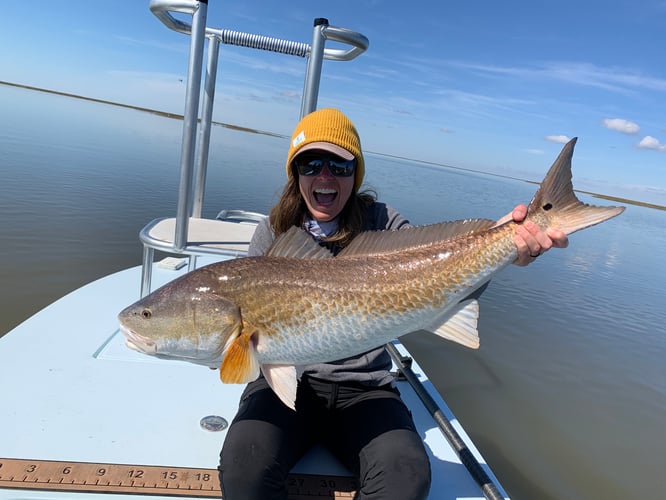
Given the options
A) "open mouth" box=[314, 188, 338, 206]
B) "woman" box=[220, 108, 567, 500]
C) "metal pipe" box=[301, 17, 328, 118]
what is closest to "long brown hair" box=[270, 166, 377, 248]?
"woman" box=[220, 108, 567, 500]

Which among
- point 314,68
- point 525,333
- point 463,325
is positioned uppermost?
point 314,68

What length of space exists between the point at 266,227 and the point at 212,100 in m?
3.43

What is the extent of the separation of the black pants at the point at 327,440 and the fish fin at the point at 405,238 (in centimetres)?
97

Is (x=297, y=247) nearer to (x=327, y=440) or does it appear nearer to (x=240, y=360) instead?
(x=240, y=360)

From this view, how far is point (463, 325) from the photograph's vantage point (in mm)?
2568

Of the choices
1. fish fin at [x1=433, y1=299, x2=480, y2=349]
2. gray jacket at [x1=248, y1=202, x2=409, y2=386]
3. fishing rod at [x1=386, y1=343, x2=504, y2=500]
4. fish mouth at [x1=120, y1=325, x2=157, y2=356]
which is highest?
fish fin at [x1=433, y1=299, x2=480, y2=349]

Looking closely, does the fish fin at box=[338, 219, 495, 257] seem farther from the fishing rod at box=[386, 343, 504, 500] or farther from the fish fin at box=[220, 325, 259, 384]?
the fishing rod at box=[386, 343, 504, 500]

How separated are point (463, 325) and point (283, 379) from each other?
108 cm

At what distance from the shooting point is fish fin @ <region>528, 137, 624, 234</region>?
2473 mm

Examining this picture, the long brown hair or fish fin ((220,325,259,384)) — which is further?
the long brown hair

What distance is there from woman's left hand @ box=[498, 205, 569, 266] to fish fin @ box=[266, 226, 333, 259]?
110 centimetres

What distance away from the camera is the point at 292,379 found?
2.43 m

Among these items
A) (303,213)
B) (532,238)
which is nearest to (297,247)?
(303,213)

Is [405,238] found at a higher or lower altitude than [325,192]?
lower
